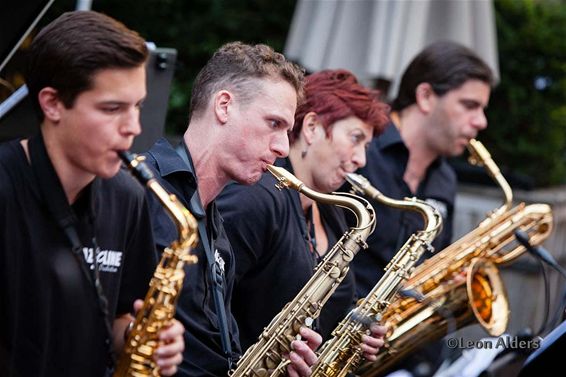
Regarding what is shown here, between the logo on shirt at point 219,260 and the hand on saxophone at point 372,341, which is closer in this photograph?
the logo on shirt at point 219,260

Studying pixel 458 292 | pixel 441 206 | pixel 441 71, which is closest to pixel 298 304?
pixel 458 292

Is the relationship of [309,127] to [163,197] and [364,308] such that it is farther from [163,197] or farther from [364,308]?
[163,197]

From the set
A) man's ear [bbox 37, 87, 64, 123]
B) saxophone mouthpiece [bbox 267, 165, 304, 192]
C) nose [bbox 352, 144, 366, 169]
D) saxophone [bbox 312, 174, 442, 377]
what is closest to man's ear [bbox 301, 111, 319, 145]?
nose [bbox 352, 144, 366, 169]

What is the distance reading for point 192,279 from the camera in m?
3.48

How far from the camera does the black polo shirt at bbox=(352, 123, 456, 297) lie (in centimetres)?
533

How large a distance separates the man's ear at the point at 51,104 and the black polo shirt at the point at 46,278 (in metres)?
0.14

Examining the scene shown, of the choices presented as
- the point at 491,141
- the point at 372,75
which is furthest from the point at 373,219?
the point at 491,141

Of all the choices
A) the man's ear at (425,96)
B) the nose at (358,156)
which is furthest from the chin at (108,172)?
the man's ear at (425,96)

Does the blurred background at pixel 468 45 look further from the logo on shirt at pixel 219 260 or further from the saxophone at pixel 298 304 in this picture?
the logo on shirt at pixel 219 260

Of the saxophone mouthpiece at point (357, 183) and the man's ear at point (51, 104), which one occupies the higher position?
the man's ear at point (51, 104)

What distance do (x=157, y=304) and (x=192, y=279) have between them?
1.92ft

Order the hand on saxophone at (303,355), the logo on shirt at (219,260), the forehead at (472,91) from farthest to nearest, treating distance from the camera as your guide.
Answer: the forehead at (472,91), the hand on saxophone at (303,355), the logo on shirt at (219,260)

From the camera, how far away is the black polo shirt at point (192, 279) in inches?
137

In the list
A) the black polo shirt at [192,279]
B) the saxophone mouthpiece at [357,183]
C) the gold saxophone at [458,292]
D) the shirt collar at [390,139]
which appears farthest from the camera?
the shirt collar at [390,139]
